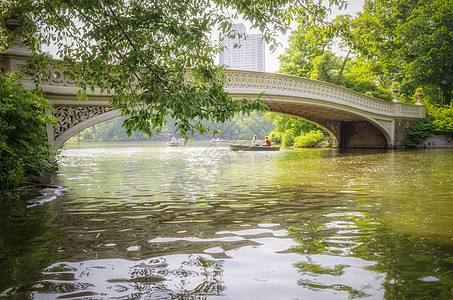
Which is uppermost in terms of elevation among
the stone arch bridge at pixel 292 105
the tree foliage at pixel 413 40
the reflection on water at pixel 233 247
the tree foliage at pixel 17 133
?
the tree foliage at pixel 413 40

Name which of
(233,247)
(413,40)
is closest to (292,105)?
(413,40)

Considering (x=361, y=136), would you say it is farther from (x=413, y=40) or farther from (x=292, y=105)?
(x=292, y=105)

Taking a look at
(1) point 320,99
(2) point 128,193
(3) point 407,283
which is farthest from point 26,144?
(1) point 320,99

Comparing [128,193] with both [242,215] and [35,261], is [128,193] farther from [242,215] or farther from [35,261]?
[35,261]

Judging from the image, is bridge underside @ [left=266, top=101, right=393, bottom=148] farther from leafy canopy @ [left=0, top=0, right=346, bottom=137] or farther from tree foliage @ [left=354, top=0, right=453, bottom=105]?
leafy canopy @ [left=0, top=0, right=346, bottom=137]

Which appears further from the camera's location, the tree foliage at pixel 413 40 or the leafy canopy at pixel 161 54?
the tree foliage at pixel 413 40

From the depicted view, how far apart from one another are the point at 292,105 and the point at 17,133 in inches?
521

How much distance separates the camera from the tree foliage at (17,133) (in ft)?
17.1

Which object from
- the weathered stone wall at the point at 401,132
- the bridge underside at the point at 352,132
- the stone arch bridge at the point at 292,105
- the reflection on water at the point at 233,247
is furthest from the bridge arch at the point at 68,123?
the weathered stone wall at the point at 401,132

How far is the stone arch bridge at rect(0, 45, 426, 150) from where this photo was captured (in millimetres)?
9000

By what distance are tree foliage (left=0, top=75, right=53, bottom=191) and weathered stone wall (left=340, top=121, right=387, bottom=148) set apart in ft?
70.7

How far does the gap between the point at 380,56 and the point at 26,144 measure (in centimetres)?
2440

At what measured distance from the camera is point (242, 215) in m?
3.78

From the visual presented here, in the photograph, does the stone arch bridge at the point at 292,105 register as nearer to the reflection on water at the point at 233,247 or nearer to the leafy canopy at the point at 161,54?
the leafy canopy at the point at 161,54
